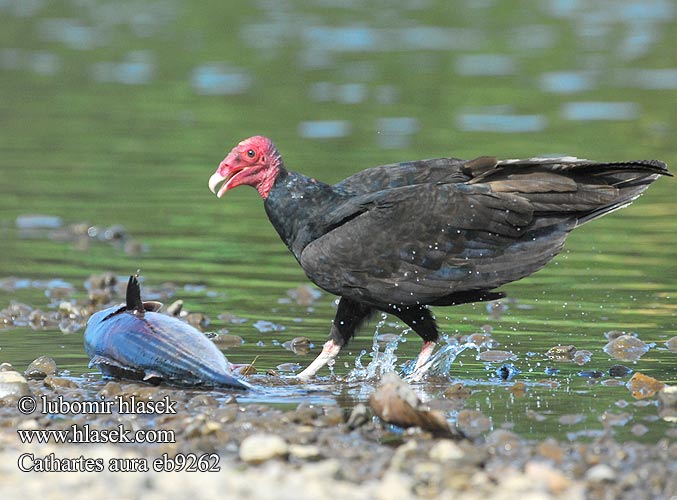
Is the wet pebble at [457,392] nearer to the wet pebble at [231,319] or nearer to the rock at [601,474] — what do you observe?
the rock at [601,474]

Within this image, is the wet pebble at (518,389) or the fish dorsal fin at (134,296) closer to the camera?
the wet pebble at (518,389)

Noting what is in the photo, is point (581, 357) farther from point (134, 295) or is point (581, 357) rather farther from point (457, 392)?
point (134, 295)

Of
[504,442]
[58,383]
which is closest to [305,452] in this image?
[504,442]

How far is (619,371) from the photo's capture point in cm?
738

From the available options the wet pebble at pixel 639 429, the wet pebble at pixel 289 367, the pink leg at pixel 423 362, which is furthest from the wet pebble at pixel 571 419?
the wet pebble at pixel 289 367

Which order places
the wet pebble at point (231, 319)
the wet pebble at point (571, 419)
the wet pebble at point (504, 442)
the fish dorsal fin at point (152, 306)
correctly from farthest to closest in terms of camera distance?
1. the wet pebble at point (231, 319)
2. the fish dorsal fin at point (152, 306)
3. the wet pebble at point (571, 419)
4. the wet pebble at point (504, 442)

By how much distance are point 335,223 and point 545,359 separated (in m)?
1.60

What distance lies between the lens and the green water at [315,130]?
8719 mm

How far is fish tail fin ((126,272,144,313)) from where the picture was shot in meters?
7.26

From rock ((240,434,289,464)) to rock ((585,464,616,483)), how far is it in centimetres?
132

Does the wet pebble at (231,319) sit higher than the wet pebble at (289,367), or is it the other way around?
the wet pebble at (289,367)

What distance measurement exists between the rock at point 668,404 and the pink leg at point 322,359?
1945 mm

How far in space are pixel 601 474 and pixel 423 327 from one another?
95.1 inches

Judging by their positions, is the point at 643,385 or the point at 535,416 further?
the point at 643,385
